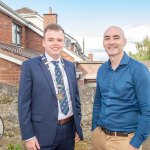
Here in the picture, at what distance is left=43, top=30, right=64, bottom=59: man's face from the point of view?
3471 mm

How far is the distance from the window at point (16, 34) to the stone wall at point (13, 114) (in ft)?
45.2

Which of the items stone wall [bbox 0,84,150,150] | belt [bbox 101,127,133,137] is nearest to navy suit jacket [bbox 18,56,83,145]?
belt [bbox 101,127,133,137]

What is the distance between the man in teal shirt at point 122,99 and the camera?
319cm

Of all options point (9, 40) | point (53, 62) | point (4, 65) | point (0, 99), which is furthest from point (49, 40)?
point (9, 40)

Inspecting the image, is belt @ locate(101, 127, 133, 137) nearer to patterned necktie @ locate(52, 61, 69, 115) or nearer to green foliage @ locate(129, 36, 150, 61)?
patterned necktie @ locate(52, 61, 69, 115)

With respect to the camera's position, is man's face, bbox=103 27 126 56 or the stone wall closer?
man's face, bbox=103 27 126 56

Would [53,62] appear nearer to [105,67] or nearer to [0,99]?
[105,67]

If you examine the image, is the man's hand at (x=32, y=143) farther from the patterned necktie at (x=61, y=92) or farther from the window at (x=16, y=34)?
the window at (x=16, y=34)

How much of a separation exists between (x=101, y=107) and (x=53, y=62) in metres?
0.75

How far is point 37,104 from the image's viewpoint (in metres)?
3.47

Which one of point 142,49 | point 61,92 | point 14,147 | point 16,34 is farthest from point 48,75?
point 142,49

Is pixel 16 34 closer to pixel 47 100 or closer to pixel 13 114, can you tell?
pixel 13 114

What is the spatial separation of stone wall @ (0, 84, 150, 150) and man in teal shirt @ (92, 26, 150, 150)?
9.09 feet

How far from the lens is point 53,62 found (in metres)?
3.62
